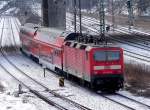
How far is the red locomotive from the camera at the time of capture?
28250mm

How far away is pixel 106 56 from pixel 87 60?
1.11m

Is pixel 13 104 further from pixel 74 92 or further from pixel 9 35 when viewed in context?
pixel 9 35

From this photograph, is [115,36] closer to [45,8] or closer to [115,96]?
[45,8]

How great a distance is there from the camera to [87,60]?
94.2 feet

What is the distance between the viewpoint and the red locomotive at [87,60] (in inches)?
1112

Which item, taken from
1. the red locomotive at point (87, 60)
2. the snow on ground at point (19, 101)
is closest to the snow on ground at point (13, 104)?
the snow on ground at point (19, 101)

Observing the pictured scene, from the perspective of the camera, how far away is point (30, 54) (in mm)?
51594

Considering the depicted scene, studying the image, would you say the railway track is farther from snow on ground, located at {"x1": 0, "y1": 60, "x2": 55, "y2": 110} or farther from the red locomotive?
the red locomotive

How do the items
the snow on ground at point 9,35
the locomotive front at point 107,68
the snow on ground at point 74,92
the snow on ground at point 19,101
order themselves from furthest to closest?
the snow on ground at point 9,35 → the locomotive front at point 107,68 → the snow on ground at point 74,92 → the snow on ground at point 19,101

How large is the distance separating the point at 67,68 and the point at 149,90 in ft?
23.0

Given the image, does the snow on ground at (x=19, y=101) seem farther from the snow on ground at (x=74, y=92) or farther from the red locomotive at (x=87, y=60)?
the red locomotive at (x=87, y=60)

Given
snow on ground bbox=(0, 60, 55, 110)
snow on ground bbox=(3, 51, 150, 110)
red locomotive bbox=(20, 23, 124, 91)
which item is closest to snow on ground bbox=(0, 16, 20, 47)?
snow on ground bbox=(3, 51, 150, 110)

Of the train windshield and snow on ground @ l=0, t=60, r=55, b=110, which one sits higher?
the train windshield

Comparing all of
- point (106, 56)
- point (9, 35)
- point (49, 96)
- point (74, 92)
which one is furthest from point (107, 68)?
point (9, 35)
